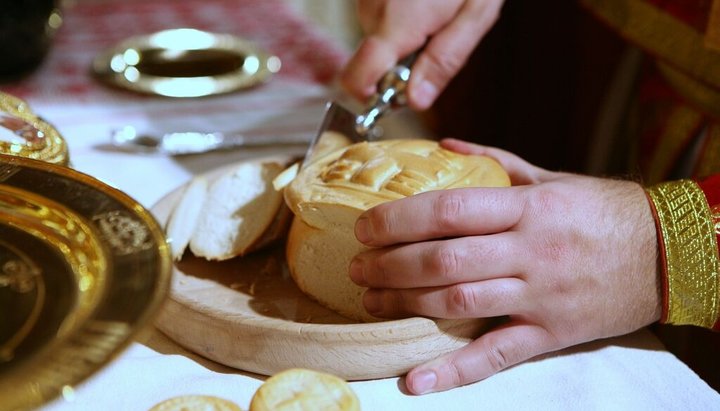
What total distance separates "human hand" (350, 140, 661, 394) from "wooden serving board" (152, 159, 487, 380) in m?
0.02

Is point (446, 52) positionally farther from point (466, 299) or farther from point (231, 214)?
point (466, 299)

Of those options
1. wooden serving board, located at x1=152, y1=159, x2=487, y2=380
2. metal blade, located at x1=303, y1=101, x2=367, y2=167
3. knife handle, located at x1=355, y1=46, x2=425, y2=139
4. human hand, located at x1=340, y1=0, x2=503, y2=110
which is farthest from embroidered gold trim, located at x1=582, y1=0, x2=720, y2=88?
wooden serving board, located at x1=152, y1=159, x2=487, y2=380

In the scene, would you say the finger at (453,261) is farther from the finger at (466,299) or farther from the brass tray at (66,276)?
the brass tray at (66,276)

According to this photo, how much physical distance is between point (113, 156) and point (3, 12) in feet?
1.08

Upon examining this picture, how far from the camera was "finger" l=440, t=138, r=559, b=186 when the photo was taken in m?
0.86

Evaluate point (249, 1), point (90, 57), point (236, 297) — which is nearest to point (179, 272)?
point (236, 297)

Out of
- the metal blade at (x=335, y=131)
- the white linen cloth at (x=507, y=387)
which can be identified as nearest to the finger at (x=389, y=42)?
the metal blade at (x=335, y=131)

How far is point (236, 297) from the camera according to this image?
2.62 feet

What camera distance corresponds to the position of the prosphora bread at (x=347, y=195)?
0.75m

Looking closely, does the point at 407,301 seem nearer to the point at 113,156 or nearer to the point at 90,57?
the point at 113,156

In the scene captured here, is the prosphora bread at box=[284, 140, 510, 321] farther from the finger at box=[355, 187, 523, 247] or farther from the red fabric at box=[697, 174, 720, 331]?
the red fabric at box=[697, 174, 720, 331]

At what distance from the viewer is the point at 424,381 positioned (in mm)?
671

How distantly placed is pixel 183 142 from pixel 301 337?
0.65 meters

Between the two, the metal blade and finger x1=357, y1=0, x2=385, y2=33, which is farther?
finger x1=357, y1=0, x2=385, y2=33
